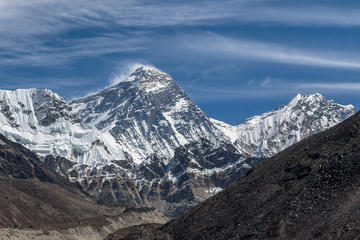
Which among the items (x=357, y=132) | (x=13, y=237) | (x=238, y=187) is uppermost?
(x=357, y=132)

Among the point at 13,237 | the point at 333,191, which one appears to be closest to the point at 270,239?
the point at 333,191

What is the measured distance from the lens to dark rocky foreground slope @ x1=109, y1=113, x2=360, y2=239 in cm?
9456

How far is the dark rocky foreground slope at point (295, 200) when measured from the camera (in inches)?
3723

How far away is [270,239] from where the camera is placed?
314ft

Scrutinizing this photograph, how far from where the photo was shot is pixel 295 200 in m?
104

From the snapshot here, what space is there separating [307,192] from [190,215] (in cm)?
2940

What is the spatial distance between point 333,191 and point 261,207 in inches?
515

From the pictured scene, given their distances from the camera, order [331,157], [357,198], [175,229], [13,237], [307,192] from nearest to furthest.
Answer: [357,198] < [307,192] < [331,157] < [175,229] < [13,237]

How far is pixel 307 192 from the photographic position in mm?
104312

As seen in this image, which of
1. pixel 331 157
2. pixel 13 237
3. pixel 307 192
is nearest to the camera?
pixel 307 192

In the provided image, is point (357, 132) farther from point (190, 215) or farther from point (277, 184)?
point (190, 215)

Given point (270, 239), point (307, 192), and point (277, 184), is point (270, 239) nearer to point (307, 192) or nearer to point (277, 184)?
point (307, 192)

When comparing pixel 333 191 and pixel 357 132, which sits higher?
pixel 357 132

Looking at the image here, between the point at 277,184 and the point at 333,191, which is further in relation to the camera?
the point at 277,184
